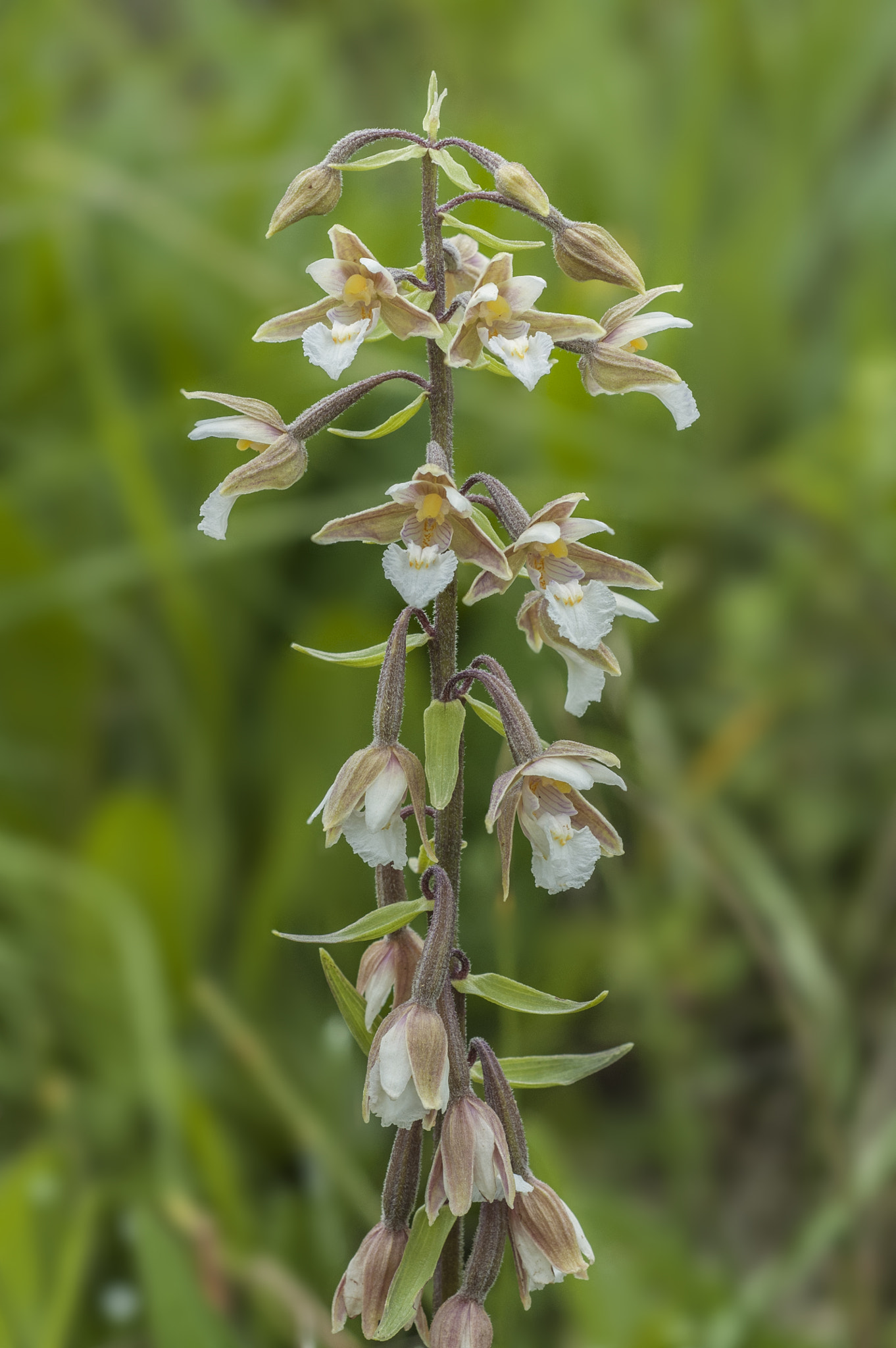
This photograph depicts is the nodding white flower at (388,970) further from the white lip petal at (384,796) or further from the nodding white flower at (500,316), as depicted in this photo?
the nodding white flower at (500,316)

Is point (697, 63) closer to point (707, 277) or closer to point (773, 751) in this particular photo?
point (707, 277)

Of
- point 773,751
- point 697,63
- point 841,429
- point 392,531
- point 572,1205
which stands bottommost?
point 572,1205

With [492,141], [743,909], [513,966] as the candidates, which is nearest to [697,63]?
[492,141]

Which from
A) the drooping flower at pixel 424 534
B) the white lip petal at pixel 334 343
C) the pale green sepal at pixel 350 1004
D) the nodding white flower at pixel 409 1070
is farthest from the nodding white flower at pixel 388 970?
the white lip petal at pixel 334 343

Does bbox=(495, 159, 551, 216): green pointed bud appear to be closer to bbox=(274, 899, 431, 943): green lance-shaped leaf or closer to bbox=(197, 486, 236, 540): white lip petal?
bbox=(197, 486, 236, 540): white lip petal

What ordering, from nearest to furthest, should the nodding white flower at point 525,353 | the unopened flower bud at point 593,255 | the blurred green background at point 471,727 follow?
the nodding white flower at point 525,353
the unopened flower bud at point 593,255
the blurred green background at point 471,727

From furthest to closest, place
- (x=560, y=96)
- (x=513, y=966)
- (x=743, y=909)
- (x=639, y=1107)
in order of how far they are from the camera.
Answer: (x=560, y=96)
(x=639, y=1107)
(x=743, y=909)
(x=513, y=966)
